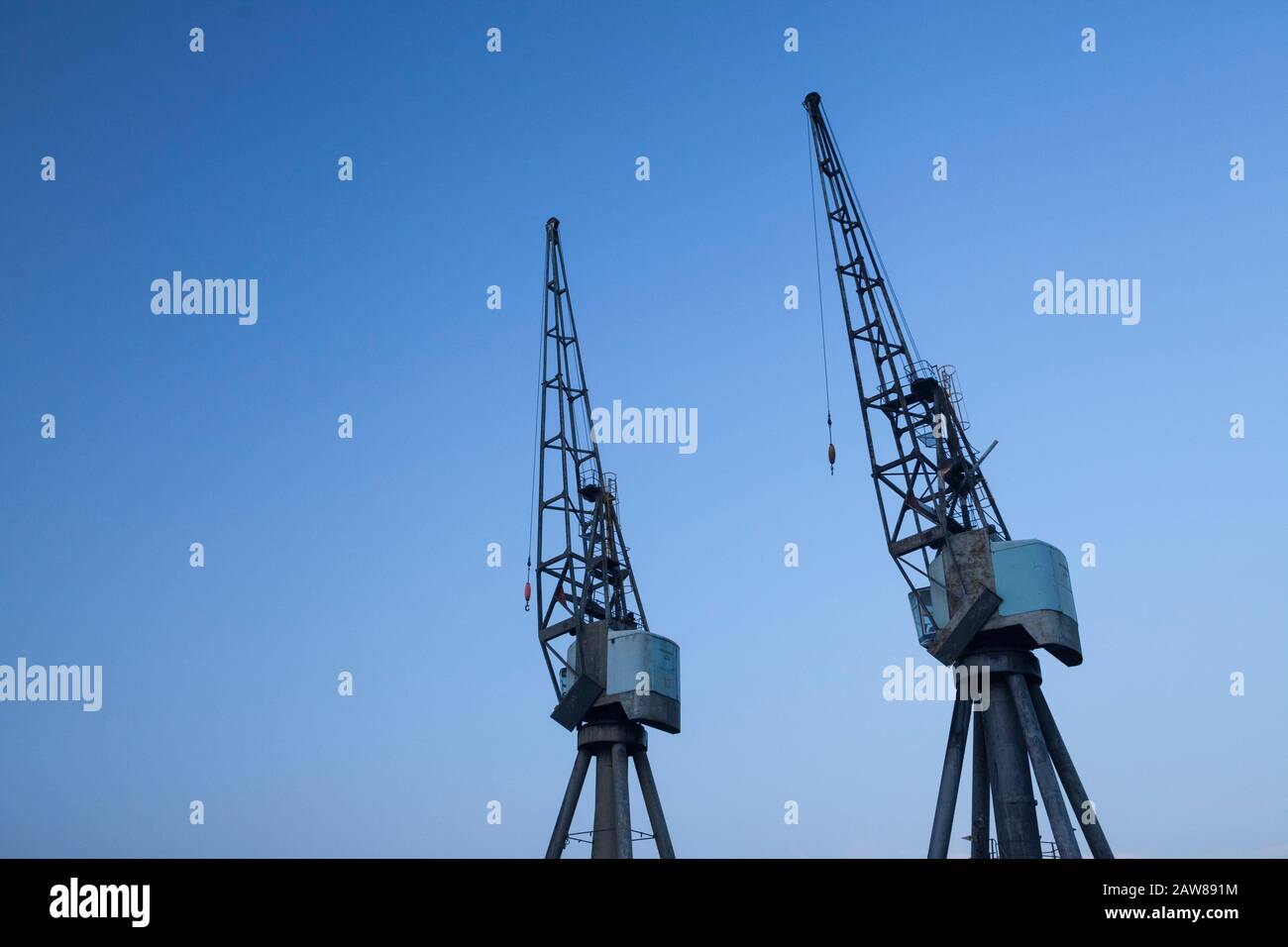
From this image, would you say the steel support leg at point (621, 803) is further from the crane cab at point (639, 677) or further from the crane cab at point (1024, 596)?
the crane cab at point (1024, 596)

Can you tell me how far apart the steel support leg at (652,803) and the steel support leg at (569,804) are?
2817mm

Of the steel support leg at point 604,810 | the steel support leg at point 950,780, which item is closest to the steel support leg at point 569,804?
the steel support leg at point 604,810

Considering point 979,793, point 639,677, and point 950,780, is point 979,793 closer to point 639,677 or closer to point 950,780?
point 950,780

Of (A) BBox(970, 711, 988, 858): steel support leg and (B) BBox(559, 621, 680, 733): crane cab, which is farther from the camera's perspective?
(B) BBox(559, 621, 680, 733): crane cab

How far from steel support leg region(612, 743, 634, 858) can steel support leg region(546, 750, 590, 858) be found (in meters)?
2.08

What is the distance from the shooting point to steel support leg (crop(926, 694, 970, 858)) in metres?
51.3

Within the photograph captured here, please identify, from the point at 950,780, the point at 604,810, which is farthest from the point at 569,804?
the point at 950,780

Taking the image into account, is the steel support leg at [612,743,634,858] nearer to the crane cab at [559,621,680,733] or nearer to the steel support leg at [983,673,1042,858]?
the crane cab at [559,621,680,733]

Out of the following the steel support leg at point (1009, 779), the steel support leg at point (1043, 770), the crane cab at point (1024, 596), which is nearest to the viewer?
the steel support leg at point (1043, 770)

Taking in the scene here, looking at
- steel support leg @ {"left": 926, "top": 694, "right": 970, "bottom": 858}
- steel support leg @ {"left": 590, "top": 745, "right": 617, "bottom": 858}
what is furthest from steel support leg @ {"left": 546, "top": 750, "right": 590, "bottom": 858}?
steel support leg @ {"left": 926, "top": 694, "right": 970, "bottom": 858}

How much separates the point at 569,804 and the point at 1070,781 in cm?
2490

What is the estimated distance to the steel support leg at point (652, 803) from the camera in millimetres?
63094
